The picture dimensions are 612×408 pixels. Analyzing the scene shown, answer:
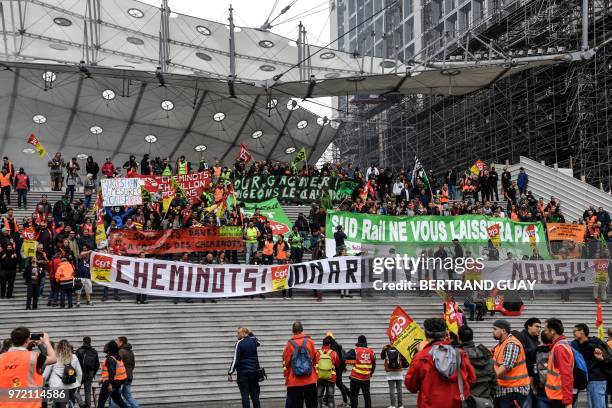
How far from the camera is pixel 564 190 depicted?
37.0 meters

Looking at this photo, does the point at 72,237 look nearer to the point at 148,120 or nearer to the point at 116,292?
the point at 116,292

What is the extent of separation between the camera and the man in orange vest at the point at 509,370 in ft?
35.3

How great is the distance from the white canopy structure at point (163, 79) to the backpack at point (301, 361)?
2503 cm

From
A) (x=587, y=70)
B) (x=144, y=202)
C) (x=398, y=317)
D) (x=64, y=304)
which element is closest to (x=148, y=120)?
(x=144, y=202)

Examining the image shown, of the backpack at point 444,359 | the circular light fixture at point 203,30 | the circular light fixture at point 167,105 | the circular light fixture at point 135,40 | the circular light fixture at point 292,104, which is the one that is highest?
the circular light fixture at point 203,30

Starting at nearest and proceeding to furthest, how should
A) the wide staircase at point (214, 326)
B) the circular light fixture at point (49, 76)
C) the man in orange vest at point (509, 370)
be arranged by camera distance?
the man in orange vest at point (509, 370), the wide staircase at point (214, 326), the circular light fixture at point (49, 76)

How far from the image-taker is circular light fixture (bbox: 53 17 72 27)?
4229 centimetres

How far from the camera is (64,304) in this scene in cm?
2195

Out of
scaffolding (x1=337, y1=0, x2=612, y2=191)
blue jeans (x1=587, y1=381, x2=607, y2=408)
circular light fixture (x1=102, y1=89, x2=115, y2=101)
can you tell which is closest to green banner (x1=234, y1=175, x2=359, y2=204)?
scaffolding (x1=337, y1=0, x2=612, y2=191)

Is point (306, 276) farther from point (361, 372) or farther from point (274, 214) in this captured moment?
point (361, 372)

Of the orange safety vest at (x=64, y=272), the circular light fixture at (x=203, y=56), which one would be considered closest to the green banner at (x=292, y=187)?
the orange safety vest at (x=64, y=272)

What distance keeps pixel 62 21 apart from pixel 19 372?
36453 millimetres

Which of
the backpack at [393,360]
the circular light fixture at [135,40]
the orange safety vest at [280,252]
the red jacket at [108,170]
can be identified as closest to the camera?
the backpack at [393,360]

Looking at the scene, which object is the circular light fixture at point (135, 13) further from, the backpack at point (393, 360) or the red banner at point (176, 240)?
the backpack at point (393, 360)
